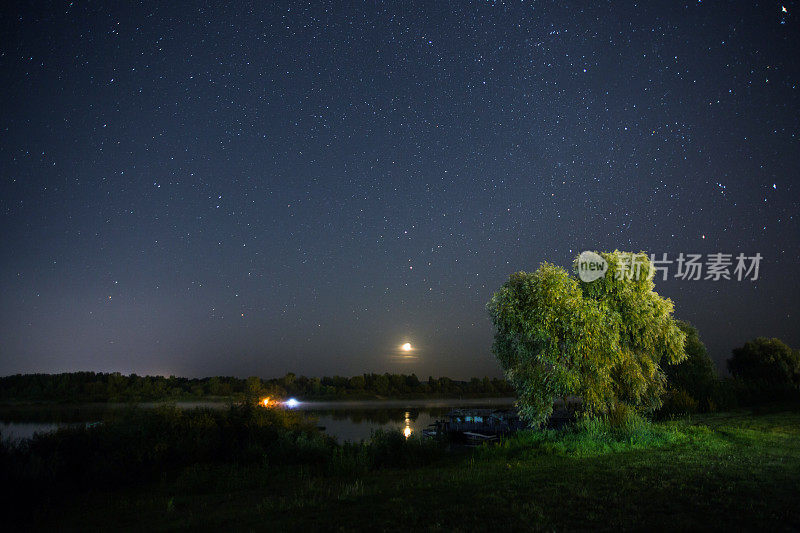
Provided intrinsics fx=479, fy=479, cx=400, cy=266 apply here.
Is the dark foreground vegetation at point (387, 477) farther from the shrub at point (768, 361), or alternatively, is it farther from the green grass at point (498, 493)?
the shrub at point (768, 361)

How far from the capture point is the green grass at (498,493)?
8602mm

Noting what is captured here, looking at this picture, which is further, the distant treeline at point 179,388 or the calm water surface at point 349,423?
the distant treeline at point 179,388

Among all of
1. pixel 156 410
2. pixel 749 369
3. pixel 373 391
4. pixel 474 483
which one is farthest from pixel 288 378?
pixel 474 483

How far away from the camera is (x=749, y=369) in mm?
63531

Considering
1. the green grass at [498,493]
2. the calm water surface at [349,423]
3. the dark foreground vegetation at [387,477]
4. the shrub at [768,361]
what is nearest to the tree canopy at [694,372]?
the dark foreground vegetation at [387,477]

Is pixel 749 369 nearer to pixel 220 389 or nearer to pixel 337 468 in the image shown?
pixel 337 468

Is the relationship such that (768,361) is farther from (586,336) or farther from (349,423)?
(586,336)

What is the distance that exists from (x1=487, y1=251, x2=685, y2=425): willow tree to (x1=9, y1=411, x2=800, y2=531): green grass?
2442mm

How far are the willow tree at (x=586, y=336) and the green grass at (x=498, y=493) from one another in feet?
8.01

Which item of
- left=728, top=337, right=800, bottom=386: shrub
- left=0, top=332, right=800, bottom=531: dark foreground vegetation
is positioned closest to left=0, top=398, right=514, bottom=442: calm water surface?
left=0, top=332, right=800, bottom=531: dark foreground vegetation

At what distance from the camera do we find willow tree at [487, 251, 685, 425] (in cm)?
2122

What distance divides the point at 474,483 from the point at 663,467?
5674mm

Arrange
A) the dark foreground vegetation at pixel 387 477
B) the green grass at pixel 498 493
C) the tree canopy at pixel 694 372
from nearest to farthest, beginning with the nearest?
the green grass at pixel 498 493 → the dark foreground vegetation at pixel 387 477 → the tree canopy at pixel 694 372

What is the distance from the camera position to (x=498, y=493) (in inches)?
421
